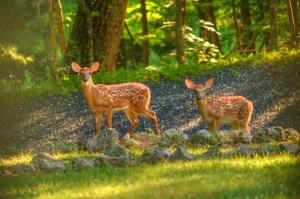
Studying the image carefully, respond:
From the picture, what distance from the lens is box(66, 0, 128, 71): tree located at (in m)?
17.0

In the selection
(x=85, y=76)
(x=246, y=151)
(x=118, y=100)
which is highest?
(x=85, y=76)

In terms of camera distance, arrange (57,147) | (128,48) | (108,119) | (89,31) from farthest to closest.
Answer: (128,48), (89,31), (108,119), (57,147)

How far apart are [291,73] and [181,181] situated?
26.0ft

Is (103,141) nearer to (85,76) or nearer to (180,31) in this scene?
(85,76)

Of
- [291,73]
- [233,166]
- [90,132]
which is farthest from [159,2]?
[233,166]

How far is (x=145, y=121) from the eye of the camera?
47.3ft

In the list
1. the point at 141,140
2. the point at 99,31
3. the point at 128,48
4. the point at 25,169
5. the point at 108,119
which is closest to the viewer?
the point at 25,169

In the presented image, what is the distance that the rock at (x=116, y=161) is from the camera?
405 inches

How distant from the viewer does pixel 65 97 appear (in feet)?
52.3

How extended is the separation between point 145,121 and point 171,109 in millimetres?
620

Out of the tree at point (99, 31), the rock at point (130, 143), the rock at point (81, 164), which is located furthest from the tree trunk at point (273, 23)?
the rock at point (81, 164)

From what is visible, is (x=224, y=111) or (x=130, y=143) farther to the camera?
(x=224, y=111)

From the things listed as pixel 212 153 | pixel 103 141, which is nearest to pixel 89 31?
pixel 103 141

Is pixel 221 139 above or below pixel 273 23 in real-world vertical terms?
below
